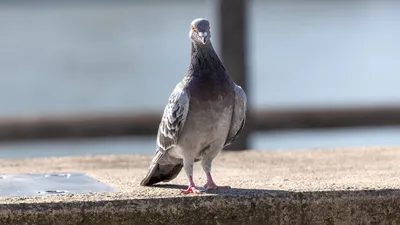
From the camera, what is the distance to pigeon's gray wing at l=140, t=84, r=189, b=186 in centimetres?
454

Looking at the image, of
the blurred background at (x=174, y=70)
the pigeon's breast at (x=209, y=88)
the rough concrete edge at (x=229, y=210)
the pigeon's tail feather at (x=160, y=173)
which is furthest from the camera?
the blurred background at (x=174, y=70)

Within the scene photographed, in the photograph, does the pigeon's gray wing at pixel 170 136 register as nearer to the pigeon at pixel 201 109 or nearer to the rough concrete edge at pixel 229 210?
the pigeon at pixel 201 109

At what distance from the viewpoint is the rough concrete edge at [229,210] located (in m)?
4.39

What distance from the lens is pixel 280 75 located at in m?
24.1

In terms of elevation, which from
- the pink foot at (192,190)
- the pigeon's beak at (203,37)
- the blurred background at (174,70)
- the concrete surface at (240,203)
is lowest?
the blurred background at (174,70)

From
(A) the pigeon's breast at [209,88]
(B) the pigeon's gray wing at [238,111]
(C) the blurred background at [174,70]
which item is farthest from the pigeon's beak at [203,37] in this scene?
(C) the blurred background at [174,70]

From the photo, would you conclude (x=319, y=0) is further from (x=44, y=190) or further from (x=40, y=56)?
(x=44, y=190)

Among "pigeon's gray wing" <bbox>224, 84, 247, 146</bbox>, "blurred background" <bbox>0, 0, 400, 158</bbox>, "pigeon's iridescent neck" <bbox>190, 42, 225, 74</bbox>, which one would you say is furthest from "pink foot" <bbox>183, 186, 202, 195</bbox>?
"blurred background" <bbox>0, 0, 400, 158</bbox>

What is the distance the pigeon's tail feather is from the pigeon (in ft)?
0.67

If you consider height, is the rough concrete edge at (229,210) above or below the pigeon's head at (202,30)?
below

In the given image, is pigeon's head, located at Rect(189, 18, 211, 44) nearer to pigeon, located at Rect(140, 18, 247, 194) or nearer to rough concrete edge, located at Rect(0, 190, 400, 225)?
pigeon, located at Rect(140, 18, 247, 194)

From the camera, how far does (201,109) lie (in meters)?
4.52

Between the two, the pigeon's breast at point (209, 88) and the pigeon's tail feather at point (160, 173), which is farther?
the pigeon's tail feather at point (160, 173)

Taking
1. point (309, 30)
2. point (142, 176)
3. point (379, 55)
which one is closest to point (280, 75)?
point (379, 55)
